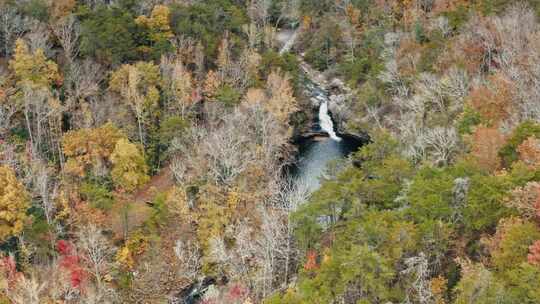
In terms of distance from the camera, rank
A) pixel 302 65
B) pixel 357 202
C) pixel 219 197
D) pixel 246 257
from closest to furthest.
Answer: pixel 357 202 → pixel 246 257 → pixel 219 197 → pixel 302 65

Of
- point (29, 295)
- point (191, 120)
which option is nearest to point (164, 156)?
point (191, 120)

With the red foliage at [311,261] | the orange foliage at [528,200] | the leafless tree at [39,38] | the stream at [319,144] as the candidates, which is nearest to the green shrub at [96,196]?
the leafless tree at [39,38]

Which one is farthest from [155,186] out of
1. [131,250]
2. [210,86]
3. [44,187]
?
[210,86]

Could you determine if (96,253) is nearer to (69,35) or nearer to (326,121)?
(69,35)

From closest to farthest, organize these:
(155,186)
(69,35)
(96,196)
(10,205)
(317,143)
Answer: (10,205) → (96,196) → (155,186) → (69,35) → (317,143)

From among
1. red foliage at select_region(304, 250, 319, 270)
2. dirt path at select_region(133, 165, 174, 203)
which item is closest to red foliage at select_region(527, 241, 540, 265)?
red foliage at select_region(304, 250, 319, 270)

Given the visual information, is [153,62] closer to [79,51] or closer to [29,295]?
[79,51]

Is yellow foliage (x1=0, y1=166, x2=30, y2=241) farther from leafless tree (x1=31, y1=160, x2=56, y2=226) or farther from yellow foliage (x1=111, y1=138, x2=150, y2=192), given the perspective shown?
yellow foliage (x1=111, y1=138, x2=150, y2=192)
